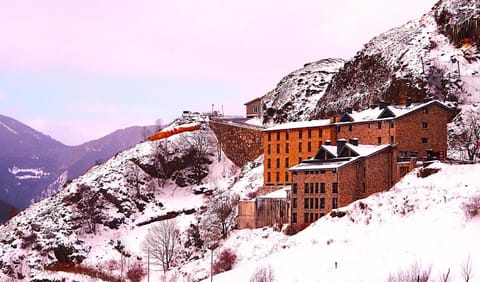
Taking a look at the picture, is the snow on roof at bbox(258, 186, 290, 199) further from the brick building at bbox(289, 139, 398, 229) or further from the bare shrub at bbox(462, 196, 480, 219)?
the bare shrub at bbox(462, 196, 480, 219)

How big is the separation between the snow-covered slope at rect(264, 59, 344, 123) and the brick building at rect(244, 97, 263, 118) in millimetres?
2378

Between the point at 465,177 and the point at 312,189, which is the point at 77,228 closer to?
the point at 312,189

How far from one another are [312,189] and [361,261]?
21.8 meters

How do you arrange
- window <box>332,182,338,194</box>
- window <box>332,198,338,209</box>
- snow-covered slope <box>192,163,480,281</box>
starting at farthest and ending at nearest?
1. window <box>332,182,338,194</box>
2. window <box>332,198,338,209</box>
3. snow-covered slope <box>192,163,480,281</box>

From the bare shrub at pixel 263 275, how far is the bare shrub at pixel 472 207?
1635 cm

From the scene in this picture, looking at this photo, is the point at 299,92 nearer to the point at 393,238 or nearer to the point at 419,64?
the point at 419,64

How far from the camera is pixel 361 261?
197ft

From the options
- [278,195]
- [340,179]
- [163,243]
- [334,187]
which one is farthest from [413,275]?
[163,243]

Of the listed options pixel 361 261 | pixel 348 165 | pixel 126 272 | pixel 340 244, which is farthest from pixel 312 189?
pixel 126 272

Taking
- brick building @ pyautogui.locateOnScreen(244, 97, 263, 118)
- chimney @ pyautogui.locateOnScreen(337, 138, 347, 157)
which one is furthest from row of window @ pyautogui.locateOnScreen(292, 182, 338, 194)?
brick building @ pyautogui.locateOnScreen(244, 97, 263, 118)

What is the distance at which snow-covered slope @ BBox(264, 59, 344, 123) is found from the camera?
13562 centimetres

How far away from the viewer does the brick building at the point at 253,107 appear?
152 m

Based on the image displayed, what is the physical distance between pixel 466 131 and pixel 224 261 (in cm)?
3505

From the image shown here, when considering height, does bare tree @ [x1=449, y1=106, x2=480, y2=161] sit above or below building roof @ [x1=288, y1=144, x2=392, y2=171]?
above
